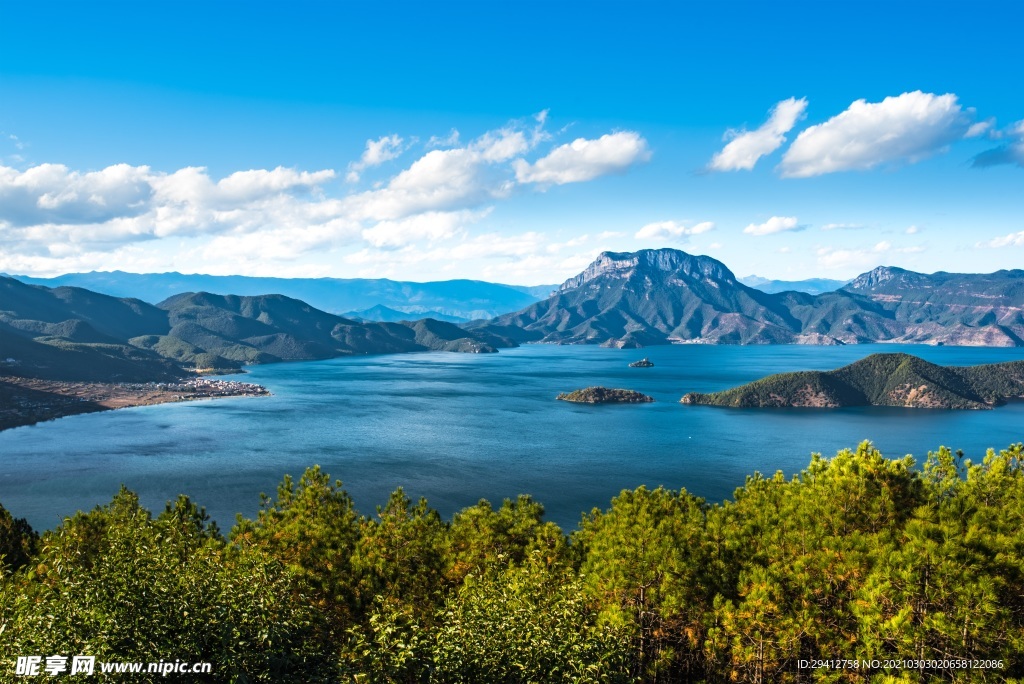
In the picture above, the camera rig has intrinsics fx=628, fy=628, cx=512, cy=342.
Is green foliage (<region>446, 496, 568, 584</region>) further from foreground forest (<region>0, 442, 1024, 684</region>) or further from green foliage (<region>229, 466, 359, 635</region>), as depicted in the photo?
green foliage (<region>229, 466, 359, 635</region>)

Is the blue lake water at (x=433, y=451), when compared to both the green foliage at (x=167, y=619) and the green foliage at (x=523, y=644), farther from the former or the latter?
the green foliage at (x=167, y=619)

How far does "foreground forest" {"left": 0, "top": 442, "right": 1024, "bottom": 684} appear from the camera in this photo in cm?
1839

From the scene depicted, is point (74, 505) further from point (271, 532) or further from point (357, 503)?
point (271, 532)

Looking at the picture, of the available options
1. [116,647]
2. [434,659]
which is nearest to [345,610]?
[434,659]

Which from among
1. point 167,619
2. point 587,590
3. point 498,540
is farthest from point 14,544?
point 587,590

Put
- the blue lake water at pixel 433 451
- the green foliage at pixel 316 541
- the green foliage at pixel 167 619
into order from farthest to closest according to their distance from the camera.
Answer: the blue lake water at pixel 433 451 → the green foliage at pixel 316 541 → the green foliage at pixel 167 619

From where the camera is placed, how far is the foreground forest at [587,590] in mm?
18391

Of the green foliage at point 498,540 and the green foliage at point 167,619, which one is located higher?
the green foliage at point 167,619

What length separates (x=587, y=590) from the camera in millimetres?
28594

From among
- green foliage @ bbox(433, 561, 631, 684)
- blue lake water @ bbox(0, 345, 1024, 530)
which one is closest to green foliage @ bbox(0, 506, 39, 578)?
green foliage @ bbox(433, 561, 631, 684)

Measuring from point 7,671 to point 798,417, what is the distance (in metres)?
208

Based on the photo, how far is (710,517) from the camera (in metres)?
34.6

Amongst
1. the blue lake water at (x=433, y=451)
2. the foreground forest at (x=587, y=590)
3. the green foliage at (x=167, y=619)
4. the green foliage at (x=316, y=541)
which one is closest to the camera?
the green foliage at (x=167, y=619)

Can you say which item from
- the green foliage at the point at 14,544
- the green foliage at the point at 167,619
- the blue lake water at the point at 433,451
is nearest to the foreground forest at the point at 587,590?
the green foliage at the point at 167,619
